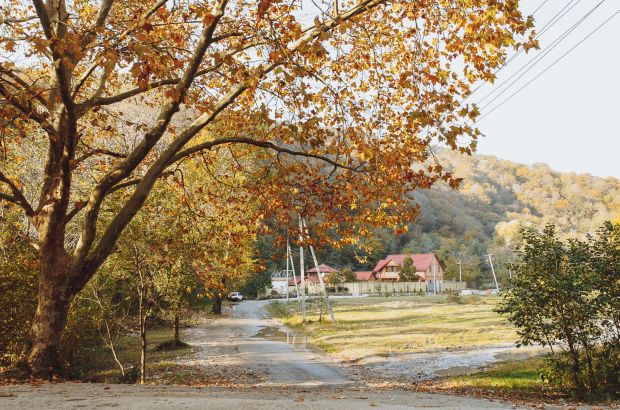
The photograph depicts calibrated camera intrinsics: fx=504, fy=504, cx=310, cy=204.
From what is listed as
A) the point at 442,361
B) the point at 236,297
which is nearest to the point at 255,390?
the point at 442,361

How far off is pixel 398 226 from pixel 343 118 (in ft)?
8.91

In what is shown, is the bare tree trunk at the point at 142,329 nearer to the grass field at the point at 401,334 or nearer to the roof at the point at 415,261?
the grass field at the point at 401,334

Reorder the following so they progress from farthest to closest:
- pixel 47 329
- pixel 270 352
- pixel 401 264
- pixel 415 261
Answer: pixel 415 261 → pixel 401 264 → pixel 270 352 → pixel 47 329

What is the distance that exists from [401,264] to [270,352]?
74.9 metres

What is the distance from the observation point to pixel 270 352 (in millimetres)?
21500

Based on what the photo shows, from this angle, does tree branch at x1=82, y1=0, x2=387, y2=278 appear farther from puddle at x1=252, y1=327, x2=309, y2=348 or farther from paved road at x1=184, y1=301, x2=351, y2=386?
puddle at x1=252, y1=327, x2=309, y2=348

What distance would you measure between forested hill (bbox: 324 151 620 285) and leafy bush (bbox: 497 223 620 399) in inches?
3264

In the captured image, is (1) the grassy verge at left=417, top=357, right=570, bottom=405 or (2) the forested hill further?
(2) the forested hill

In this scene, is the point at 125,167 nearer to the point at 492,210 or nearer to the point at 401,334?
the point at 401,334

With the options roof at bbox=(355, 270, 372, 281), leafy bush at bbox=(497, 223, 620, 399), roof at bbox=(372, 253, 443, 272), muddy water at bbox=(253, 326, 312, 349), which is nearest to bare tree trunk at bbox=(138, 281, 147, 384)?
leafy bush at bbox=(497, 223, 620, 399)

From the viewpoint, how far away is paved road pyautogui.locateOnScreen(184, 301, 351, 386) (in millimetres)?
15664

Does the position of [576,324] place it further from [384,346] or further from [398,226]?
[384,346]

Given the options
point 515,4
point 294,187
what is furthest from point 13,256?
point 515,4

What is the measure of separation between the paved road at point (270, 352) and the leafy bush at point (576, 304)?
235 inches
